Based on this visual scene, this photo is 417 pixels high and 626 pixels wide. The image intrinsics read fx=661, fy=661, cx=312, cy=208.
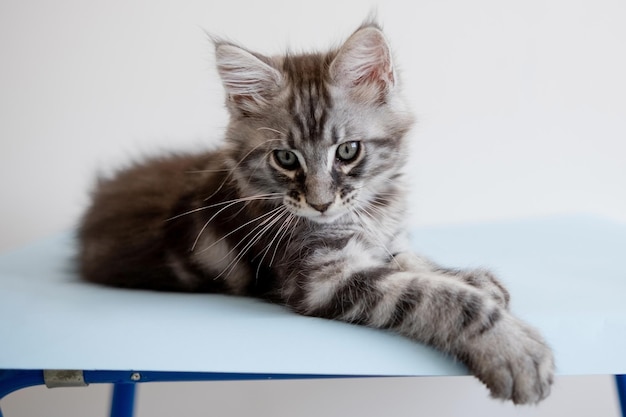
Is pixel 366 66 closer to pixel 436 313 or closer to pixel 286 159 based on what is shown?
pixel 286 159

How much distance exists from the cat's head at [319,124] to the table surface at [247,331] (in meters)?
0.28

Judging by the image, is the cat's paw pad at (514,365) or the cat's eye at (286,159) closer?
the cat's paw pad at (514,365)

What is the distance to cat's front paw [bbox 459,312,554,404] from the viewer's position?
1122 millimetres

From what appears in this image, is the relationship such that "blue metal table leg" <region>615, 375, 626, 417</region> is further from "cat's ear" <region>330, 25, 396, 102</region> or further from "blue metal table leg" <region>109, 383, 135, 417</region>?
"blue metal table leg" <region>109, 383, 135, 417</region>

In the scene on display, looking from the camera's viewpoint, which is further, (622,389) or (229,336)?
(622,389)

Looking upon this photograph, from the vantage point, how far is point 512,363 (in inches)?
44.8

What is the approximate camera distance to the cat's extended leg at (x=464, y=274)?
138cm

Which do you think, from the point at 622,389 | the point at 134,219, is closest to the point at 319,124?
the point at 134,219

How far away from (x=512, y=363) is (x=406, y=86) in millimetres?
1447

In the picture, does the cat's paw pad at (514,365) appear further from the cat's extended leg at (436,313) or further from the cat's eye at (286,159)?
the cat's eye at (286,159)

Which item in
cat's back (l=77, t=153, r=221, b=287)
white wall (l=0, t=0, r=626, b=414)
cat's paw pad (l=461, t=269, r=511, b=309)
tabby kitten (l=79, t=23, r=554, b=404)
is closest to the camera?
tabby kitten (l=79, t=23, r=554, b=404)

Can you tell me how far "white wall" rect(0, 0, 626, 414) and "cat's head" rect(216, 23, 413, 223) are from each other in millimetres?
832

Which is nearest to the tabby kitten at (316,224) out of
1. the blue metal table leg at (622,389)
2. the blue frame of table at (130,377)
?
the blue frame of table at (130,377)

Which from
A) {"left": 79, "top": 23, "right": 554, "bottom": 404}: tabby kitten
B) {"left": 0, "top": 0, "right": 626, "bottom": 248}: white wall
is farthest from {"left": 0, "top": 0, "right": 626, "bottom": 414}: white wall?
{"left": 79, "top": 23, "right": 554, "bottom": 404}: tabby kitten
